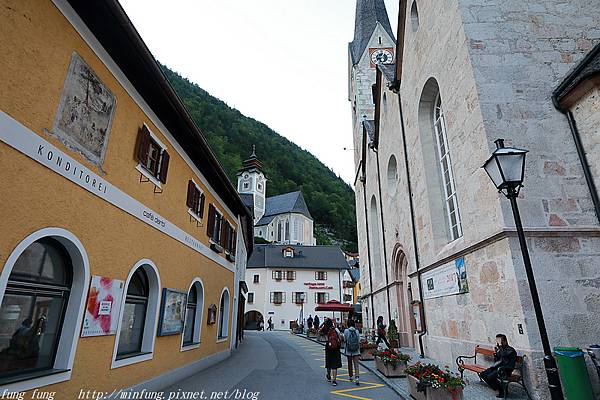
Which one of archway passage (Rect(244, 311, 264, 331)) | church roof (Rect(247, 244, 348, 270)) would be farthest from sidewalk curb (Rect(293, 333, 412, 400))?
archway passage (Rect(244, 311, 264, 331))

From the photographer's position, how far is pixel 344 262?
1836 inches

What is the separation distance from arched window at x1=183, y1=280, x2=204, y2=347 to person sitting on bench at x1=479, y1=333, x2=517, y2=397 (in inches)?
305

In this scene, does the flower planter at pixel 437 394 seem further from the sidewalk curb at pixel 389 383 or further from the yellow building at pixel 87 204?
the yellow building at pixel 87 204

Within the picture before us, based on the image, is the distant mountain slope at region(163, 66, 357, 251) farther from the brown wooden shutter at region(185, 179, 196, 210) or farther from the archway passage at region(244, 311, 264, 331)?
the brown wooden shutter at region(185, 179, 196, 210)

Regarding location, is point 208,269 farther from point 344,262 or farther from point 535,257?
point 344,262

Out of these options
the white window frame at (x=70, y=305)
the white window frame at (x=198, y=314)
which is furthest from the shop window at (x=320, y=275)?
the white window frame at (x=70, y=305)

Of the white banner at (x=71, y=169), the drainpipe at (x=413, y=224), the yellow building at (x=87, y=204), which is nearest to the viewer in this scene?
the white banner at (x=71, y=169)

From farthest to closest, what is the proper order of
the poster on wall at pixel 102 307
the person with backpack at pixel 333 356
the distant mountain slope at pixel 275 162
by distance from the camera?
the distant mountain slope at pixel 275 162, the person with backpack at pixel 333 356, the poster on wall at pixel 102 307

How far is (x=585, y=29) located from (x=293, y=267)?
39.5 metres

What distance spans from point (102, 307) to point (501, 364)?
24.4ft

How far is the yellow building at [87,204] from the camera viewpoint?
14.2ft

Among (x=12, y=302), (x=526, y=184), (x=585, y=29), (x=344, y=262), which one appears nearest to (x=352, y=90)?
(x=344, y=262)

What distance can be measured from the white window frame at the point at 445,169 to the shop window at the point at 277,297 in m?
35.4

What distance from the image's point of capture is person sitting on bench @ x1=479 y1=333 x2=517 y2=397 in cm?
648
